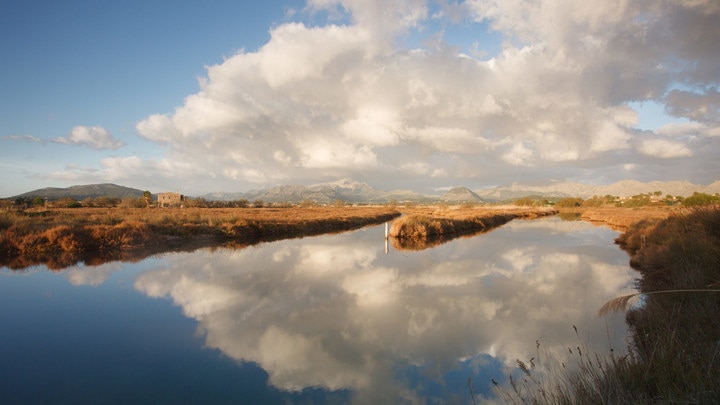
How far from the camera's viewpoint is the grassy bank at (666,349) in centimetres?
352

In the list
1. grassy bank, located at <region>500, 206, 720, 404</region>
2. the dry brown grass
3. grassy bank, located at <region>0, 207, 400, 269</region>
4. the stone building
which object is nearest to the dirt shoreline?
grassy bank, located at <region>0, 207, 400, 269</region>

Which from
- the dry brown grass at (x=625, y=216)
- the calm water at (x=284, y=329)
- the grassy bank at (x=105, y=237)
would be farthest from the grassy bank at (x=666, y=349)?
the grassy bank at (x=105, y=237)

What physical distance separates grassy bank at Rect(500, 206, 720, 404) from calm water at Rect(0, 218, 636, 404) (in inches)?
35.3

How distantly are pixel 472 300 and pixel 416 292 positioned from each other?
5.80 ft

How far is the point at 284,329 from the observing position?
26.3 feet

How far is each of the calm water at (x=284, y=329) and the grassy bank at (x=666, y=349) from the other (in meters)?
0.90

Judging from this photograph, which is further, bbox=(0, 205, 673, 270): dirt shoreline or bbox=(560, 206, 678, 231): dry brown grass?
bbox=(560, 206, 678, 231): dry brown grass

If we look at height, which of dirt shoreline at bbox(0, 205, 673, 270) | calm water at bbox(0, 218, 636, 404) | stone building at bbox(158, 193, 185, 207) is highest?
stone building at bbox(158, 193, 185, 207)

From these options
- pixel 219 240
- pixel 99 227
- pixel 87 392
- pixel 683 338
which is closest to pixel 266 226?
pixel 219 240

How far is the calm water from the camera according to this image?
551 cm

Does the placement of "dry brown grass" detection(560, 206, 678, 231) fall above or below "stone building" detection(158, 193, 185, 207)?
below

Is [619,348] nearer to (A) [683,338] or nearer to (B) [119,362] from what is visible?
(A) [683,338]

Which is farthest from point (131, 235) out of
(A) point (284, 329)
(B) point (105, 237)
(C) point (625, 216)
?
(C) point (625, 216)

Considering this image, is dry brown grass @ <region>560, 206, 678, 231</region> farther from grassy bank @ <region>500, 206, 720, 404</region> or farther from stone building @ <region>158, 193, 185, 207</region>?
stone building @ <region>158, 193, 185, 207</region>
